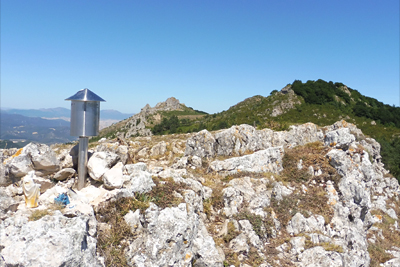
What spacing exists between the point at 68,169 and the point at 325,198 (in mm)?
12168

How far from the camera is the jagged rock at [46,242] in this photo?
4891 mm

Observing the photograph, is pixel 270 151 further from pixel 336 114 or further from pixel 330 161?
pixel 336 114

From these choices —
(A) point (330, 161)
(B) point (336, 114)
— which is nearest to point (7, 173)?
(A) point (330, 161)

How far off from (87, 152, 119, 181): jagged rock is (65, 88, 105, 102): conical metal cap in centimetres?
224

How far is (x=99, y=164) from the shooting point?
8.15 meters

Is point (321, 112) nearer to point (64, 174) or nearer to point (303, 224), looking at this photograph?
point (303, 224)

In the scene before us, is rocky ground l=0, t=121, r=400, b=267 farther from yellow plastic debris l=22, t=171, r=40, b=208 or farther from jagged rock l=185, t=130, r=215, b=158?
jagged rock l=185, t=130, r=215, b=158

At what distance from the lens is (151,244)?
21.8 ft

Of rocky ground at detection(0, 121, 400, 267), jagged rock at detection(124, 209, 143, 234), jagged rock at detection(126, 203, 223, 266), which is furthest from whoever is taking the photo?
jagged rock at detection(124, 209, 143, 234)

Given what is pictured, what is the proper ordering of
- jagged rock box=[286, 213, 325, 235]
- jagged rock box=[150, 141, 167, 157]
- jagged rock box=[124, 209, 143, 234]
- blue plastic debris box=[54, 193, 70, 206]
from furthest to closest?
jagged rock box=[150, 141, 167, 157]
jagged rock box=[286, 213, 325, 235]
jagged rock box=[124, 209, 143, 234]
blue plastic debris box=[54, 193, 70, 206]

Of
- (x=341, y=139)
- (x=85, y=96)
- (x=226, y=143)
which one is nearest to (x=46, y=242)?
(x=85, y=96)

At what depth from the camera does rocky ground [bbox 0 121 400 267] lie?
18.4 ft

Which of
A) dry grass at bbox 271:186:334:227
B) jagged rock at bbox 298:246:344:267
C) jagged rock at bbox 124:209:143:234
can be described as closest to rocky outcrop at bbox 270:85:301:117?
dry grass at bbox 271:186:334:227

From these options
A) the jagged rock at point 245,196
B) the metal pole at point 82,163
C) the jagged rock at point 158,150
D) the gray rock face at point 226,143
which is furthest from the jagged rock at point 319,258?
the jagged rock at point 158,150
